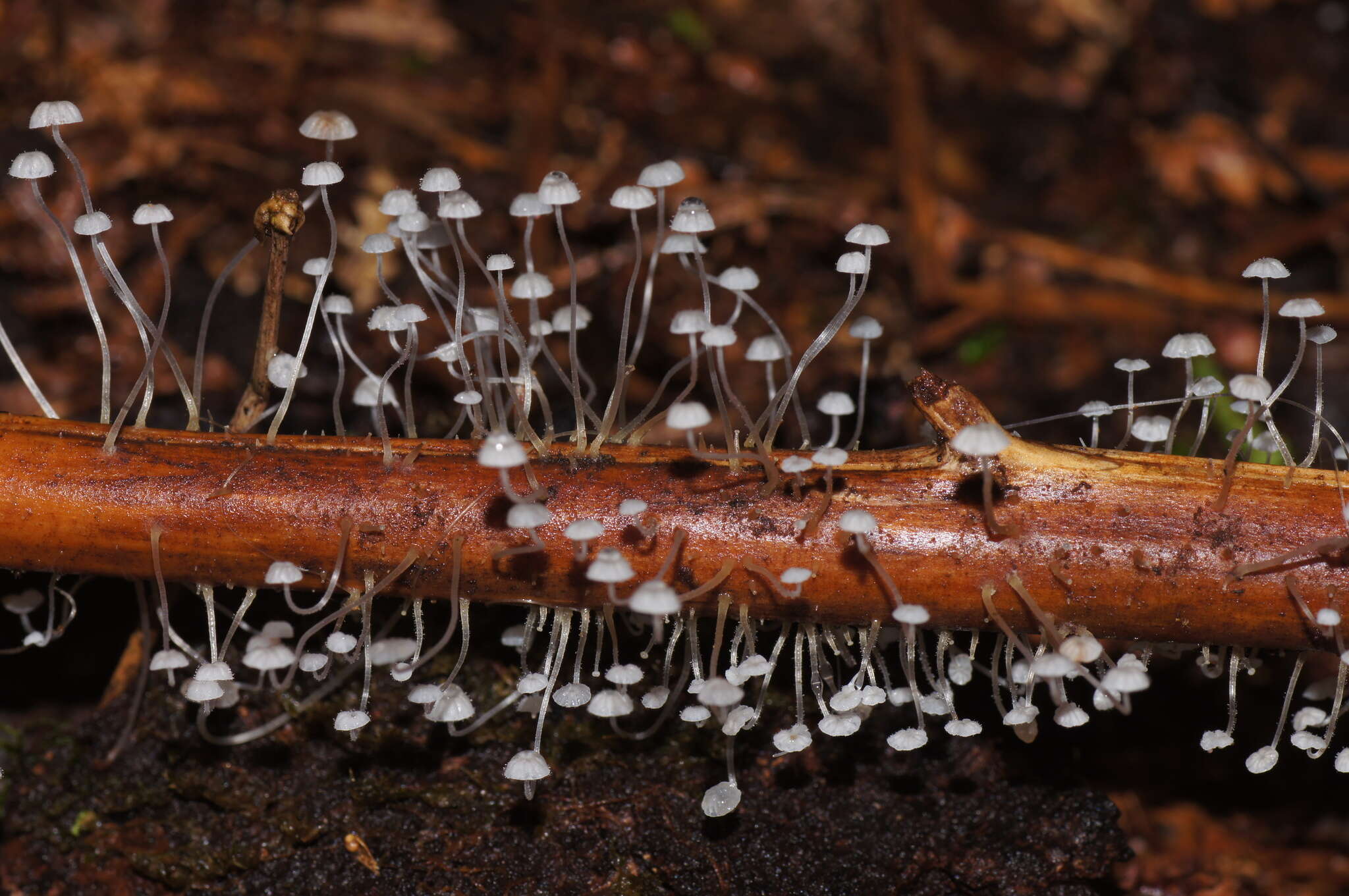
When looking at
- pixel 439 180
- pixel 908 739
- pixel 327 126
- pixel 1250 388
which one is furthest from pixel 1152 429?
pixel 327 126

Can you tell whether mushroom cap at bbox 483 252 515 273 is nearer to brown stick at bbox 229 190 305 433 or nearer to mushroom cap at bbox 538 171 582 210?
mushroom cap at bbox 538 171 582 210

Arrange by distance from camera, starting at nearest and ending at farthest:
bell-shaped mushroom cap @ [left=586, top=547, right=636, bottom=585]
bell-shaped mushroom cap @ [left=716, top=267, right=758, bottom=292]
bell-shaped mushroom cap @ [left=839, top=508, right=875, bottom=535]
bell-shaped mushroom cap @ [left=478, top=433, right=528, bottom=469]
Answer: bell-shaped mushroom cap @ [left=478, top=433, right=528, bottom=469]
bell-shaped mushroom cap @ [left=586, top=547, right=636, bottom=585]
bell-shaped mushroom cap @ [left=839, top=508, right=875, bottom=535]
bell-shaped mushroom cap @ [left=716, top=267, right=758, bottom=292]

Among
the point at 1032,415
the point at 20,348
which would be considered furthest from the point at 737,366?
the point at 20,348

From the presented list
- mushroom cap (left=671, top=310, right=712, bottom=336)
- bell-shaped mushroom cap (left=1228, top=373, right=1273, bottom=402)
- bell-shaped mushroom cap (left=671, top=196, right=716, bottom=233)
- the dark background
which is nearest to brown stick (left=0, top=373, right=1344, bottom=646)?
bell-shaped mushroom cap (left=1228, top=373, right=1273, bottom=402)

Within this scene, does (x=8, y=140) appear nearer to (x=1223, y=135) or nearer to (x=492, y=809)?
(x=492, y=809)

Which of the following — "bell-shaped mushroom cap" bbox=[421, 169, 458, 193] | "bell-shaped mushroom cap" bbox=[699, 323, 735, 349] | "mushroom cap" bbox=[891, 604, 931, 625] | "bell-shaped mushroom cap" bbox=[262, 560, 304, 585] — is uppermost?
"bell-shaped mushroom cap" bbox=[421, 169, 458, 193]
